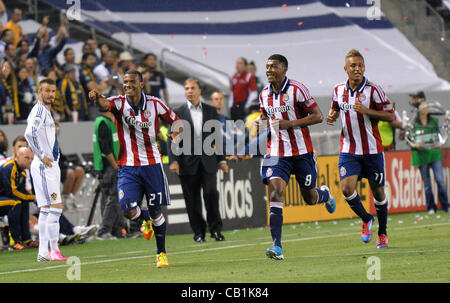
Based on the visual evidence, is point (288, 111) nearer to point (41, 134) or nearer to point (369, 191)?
point (41, 134)

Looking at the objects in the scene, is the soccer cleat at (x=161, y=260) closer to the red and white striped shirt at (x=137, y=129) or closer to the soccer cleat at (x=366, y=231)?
the red and white striped shirt at (x=137, y=129)

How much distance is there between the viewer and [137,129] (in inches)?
408

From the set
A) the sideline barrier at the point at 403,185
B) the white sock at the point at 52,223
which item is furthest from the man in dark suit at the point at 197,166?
the sideline barrier at the point at 403,185

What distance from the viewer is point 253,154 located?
1708cm

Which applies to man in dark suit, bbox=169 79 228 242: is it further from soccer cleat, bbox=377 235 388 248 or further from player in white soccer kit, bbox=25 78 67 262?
soccer cleat, bbox=377 235 388 248

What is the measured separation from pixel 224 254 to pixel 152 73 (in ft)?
26.4

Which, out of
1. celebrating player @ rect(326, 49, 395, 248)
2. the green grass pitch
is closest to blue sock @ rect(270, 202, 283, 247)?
the green grass pitch

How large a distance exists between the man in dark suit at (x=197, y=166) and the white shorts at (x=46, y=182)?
2.53 meters

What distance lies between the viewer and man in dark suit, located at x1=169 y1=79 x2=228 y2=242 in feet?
45.6

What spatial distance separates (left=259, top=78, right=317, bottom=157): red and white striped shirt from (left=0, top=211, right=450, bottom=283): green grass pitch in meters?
1.20

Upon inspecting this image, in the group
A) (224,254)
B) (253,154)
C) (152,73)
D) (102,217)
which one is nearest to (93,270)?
(224,254)

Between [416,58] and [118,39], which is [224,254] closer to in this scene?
[118,39]

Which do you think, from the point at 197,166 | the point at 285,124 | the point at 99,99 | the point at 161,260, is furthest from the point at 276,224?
the point at 197,166

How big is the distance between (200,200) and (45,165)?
321cm
